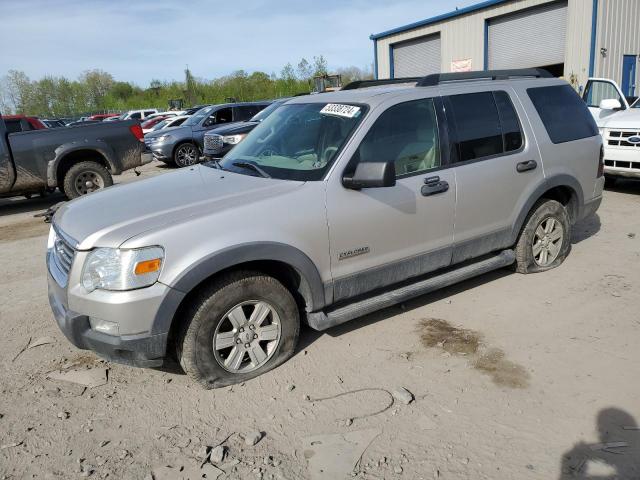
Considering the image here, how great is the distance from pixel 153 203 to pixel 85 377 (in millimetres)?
1305

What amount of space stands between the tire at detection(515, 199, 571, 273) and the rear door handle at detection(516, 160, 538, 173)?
0.43 metres

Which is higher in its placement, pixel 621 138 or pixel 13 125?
pixel 13 125

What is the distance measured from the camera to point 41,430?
3.10m

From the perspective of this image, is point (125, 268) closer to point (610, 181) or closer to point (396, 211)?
point (396, 211)

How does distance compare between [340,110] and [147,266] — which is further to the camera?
[340,110]

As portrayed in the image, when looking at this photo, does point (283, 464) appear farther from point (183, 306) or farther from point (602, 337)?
point (602, 337)

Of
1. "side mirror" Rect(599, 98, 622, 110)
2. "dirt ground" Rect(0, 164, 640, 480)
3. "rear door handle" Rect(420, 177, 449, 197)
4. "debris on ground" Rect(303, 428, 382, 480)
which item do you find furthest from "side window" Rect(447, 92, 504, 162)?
"side mirror" Rect(599, 98, 622, 110)

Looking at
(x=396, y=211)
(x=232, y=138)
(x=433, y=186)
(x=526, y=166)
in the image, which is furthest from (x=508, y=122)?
(x=232, y=138)

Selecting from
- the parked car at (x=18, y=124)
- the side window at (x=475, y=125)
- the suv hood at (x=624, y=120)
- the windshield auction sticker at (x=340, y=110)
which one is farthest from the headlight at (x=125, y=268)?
the parked car at (x=18, y=124)

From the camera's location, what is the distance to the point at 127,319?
3.00 metres

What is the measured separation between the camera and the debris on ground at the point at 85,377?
3596 mm

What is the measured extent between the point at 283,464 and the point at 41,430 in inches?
57.9

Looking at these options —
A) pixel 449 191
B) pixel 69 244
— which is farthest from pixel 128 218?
pixel 449 191

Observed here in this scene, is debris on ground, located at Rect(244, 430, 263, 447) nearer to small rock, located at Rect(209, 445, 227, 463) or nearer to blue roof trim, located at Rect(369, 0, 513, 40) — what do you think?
small rock, located at Rect(209, 445, 227, 463)
